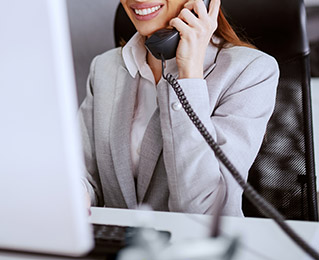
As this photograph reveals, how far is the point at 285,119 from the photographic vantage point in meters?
1.02

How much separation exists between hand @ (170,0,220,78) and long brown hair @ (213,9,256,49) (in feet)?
0.23

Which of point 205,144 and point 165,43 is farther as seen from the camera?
point 165,43

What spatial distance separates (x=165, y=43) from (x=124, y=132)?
0.77 ft

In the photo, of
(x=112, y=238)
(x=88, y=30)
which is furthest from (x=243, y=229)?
(x=88, y=30)

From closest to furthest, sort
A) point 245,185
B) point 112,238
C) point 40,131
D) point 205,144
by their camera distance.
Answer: point 40,131 < point 112,238 < point 245,185 < point 205,144

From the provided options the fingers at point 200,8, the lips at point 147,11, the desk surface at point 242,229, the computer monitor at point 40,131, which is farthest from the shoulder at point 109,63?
the computer monitor at point 40,131

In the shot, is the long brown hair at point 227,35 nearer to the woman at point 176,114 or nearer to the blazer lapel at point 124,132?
the woman at point 176,114

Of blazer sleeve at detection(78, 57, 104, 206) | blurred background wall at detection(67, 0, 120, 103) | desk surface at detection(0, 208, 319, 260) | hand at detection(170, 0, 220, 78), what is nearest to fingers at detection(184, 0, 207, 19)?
hand at detection(170, 0, 220, 78)

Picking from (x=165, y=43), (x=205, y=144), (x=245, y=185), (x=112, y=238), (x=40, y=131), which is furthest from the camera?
(x=165, y=43)

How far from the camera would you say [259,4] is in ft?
3.23

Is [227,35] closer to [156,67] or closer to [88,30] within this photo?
[156,67]

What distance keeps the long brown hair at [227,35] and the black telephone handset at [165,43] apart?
0.50ft

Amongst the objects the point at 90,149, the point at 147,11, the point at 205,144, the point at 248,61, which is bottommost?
the point at 90,149

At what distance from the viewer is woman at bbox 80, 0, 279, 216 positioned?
0.82 metres
